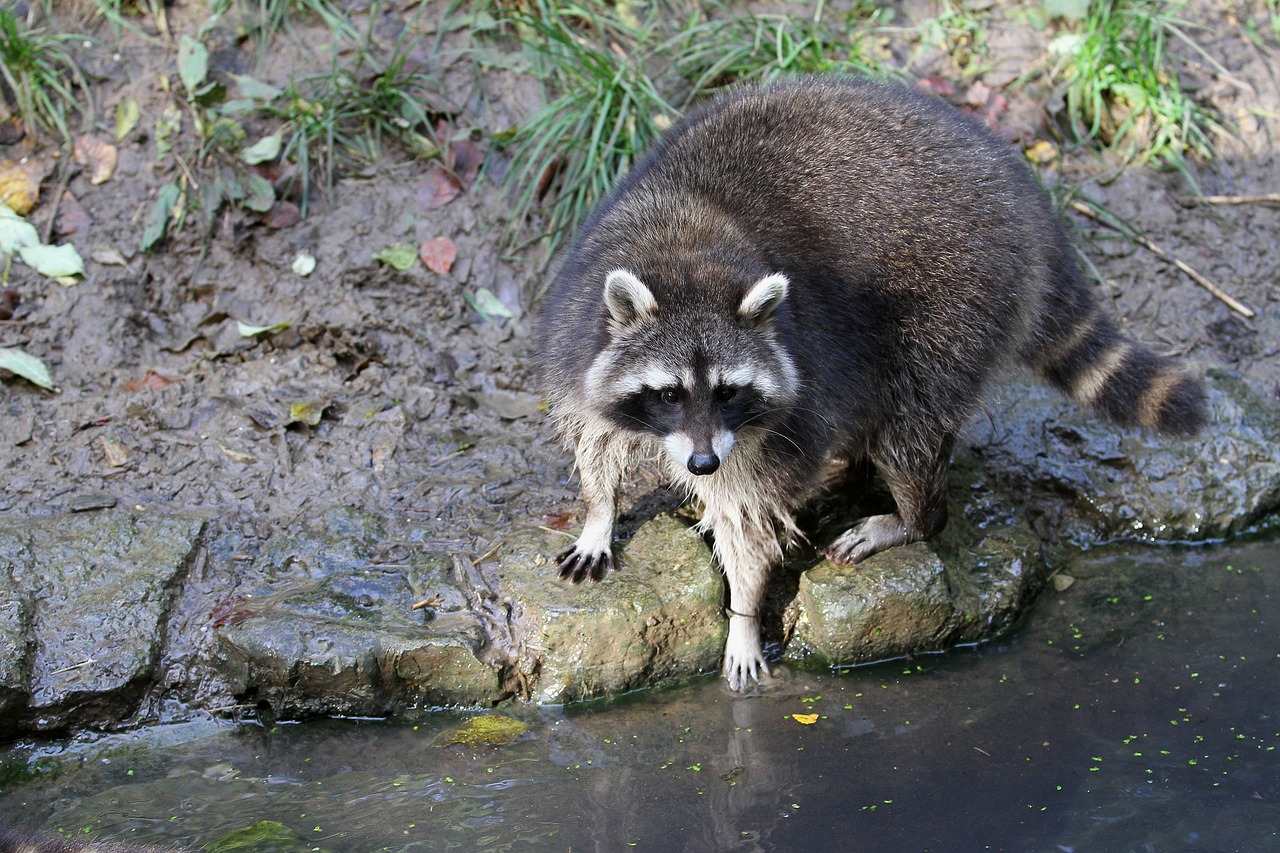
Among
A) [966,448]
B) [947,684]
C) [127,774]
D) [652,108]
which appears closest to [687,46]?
[652,108]

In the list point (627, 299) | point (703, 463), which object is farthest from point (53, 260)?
point (703, 463)

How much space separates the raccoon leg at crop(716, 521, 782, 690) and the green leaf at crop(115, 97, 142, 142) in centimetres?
307

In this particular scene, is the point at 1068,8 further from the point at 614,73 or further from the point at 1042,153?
the point at 614,73

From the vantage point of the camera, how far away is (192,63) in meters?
4.90

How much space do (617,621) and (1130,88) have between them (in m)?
3.68

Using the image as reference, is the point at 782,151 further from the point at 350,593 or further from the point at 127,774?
the point at 127,774

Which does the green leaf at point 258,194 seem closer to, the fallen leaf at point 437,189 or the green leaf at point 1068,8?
the fallen leaf at point 437,189

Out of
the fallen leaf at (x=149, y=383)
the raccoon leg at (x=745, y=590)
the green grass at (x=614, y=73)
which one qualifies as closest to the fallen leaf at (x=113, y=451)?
the fallen leaf at (x=149, y=383)

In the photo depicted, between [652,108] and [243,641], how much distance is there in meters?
2.86

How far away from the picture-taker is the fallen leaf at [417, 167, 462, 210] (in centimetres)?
494

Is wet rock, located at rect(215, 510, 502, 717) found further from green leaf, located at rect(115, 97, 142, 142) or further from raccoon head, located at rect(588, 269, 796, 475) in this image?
green leaf, located at rect(115, 97, 142, 142)

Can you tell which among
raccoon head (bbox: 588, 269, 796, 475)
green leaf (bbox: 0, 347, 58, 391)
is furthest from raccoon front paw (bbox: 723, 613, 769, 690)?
green leaf (bbox: 0, 347, 58, 391)

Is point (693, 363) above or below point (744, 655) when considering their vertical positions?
above

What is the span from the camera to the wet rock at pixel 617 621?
3.38 metres
